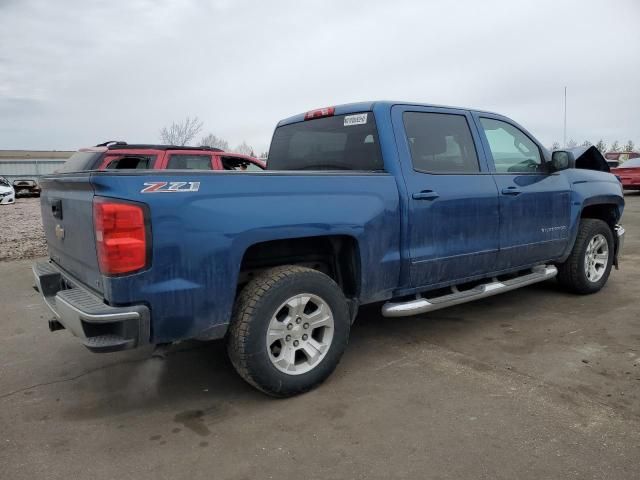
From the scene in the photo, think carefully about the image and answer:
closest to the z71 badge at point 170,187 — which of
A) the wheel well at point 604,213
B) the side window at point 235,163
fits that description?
the wheel well at point 604,213

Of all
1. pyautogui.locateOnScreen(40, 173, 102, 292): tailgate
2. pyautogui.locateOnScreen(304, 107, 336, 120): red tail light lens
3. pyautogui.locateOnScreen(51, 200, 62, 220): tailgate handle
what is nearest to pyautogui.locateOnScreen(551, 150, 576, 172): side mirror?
pyautogui.locateOnScreen(304, 107, 336, 120): red tail light lens

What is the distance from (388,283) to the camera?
12.1 ft

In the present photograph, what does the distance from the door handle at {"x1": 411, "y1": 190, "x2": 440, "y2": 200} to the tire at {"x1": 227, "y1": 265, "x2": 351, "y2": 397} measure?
37.6 inches

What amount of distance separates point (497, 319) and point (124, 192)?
11.8 ft

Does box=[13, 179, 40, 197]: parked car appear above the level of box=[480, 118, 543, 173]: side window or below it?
above

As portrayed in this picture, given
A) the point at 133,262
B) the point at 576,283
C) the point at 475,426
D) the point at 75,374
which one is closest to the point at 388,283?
the point at 475,426

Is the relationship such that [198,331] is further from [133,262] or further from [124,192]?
[124,192]

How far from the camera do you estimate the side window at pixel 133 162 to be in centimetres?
819

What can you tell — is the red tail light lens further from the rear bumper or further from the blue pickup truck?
the rear bumper

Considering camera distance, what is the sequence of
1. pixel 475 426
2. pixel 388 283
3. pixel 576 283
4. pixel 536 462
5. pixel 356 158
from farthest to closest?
pixel 576 283, pixel 356 158, pixel 388 283, pixel 475 426, pixel 536 462

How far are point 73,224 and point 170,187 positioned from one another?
0.82 metres

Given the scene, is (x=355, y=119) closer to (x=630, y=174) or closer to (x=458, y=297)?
(x=458, y=297)

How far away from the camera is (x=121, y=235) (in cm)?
260

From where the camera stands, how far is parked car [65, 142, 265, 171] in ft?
26.7
